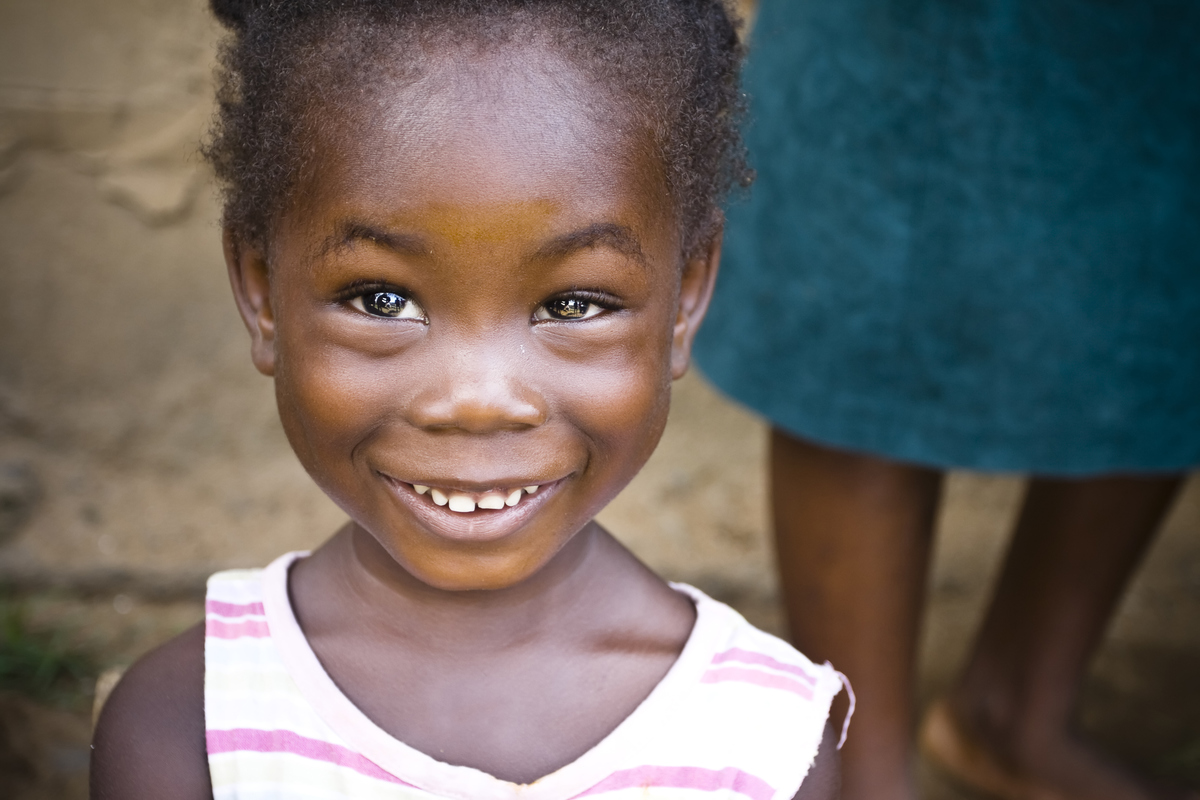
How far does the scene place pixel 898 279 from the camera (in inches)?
68.3

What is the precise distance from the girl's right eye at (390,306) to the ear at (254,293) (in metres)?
0.16

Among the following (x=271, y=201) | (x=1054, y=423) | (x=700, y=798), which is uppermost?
(x=271, y=201)

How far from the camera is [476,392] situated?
1052 mm

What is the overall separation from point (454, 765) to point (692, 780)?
0.79ft

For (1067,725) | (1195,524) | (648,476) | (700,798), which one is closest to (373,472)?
(700,798)

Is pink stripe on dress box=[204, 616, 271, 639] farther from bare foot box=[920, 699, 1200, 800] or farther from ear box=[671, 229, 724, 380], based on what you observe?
bare foot box=[920, 699, 1200, 800]

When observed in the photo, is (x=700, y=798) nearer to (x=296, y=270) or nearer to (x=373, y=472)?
(x=373, y=472)

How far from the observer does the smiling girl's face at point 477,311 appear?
104 centimetres

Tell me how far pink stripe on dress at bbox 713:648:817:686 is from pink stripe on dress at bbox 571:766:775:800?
0.12m

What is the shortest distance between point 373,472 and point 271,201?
0.28 meters

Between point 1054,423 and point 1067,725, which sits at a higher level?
point 1054,423

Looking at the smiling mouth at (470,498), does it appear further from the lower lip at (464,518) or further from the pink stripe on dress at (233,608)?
the pink stripe on dress at (233,608)

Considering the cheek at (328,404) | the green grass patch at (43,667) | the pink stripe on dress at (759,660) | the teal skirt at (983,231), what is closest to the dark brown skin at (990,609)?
the teal skirt at (983,231)

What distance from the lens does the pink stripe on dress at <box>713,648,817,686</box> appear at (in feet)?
4.22
